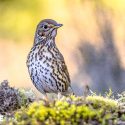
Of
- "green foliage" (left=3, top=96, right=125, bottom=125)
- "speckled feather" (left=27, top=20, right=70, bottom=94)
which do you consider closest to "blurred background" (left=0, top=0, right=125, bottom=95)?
"speckled feather" (left=27, top=20, right=70, bottom=94)

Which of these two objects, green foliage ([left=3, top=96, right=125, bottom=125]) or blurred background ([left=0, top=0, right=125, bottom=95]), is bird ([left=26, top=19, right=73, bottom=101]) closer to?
blurred background ([left=0, top=0, right=125, bottom=95])

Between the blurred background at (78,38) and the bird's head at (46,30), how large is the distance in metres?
2.94

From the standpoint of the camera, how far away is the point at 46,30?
9.20m

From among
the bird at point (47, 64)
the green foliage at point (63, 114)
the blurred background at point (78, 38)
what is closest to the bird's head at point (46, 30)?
the bird at point (47, 64)

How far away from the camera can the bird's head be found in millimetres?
9041

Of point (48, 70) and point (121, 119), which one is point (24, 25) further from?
point (121, 119)

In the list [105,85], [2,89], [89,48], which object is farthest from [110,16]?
[2,89]

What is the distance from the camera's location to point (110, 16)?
13.7 meters

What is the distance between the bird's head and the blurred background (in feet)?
9.64

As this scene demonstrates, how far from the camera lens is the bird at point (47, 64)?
29.4ft

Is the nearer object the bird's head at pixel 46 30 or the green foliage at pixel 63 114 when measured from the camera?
the green foliage at pixel 63 114

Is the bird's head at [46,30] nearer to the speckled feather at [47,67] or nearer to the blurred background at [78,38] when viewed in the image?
the speckled feather at [47,67]

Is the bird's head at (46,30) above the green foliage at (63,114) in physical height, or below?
above

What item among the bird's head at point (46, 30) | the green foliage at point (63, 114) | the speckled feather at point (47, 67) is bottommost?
the green foliage at point (63, 114)
